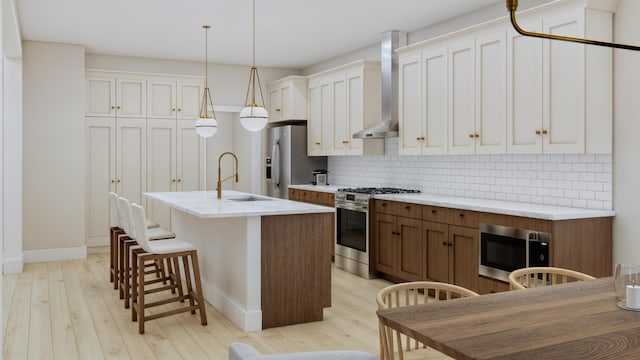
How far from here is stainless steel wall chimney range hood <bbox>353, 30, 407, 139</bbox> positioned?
623 cm

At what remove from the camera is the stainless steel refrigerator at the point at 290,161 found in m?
7.90

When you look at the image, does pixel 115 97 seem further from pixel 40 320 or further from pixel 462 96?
pixel 462 96

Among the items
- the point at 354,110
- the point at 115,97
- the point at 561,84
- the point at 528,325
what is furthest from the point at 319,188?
the point at 528,325

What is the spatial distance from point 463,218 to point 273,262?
1.64m

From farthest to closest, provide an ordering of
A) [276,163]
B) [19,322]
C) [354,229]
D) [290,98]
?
1. [276,163]
2. [290,98]
3. [354,229]
4. [19,322]

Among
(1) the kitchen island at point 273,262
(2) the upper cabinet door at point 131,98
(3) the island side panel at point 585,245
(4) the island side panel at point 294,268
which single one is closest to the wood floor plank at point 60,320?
(1) the kitchen island at point 273,262

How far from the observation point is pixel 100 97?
7.42 meters

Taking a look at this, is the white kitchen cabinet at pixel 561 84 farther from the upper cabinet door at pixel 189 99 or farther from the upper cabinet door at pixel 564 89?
the upper cabinet door at pixel 189 99

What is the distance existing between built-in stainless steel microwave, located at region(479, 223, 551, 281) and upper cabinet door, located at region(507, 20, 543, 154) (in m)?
0.69

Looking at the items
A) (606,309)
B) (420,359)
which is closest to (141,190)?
(420,359)

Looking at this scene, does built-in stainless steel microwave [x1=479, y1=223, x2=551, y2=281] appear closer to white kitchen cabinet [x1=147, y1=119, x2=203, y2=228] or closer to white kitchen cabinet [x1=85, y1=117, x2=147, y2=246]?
white kitchen cabinet [x1=147, y1=119, x2=203, y2=228]

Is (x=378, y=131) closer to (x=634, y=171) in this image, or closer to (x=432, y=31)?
(x=432, y=31)

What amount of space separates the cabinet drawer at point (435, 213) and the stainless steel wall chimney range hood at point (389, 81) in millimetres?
1350

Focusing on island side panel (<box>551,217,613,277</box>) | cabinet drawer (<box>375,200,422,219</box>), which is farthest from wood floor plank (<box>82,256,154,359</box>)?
island side panel (<box>551,217,613,277</box>)
